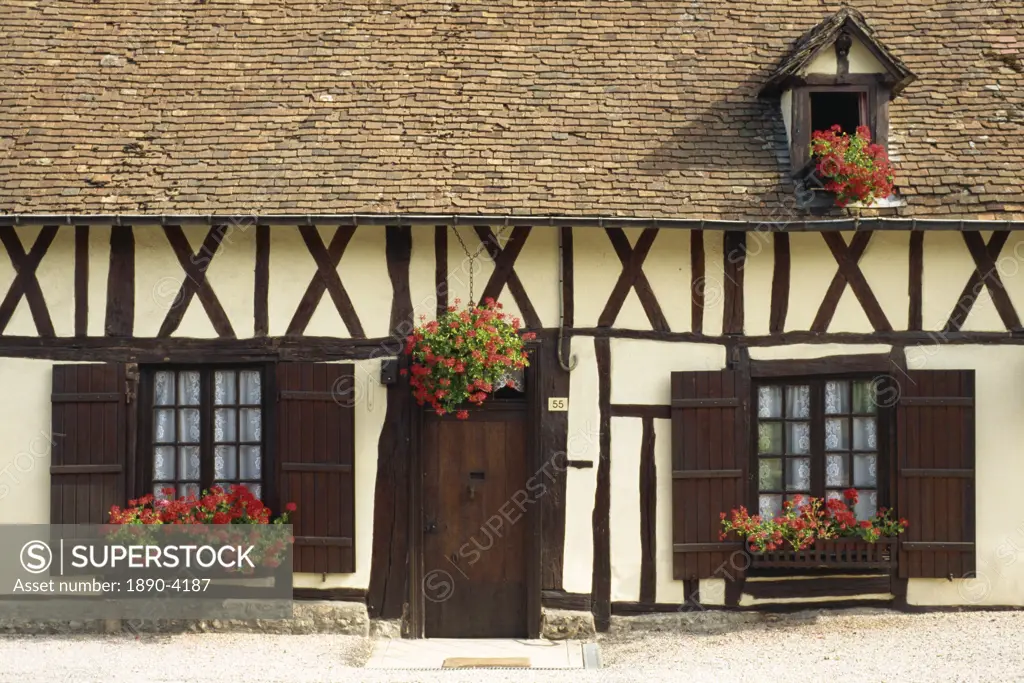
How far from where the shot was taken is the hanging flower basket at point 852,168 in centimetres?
998

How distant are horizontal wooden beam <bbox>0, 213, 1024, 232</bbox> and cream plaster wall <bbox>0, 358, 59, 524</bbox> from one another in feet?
4.09

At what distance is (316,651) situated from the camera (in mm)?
9570

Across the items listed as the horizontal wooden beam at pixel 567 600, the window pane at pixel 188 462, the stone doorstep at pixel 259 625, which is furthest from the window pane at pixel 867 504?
the window pane at pixel 188 462

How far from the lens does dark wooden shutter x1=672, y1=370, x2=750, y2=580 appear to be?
10125 mm

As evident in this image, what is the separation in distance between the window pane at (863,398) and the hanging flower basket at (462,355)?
9.08 feet

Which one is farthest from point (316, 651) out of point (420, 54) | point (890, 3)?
point (890, 3)

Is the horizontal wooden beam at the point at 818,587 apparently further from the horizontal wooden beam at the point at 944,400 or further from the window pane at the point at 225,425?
the window pane at the point at 225,425

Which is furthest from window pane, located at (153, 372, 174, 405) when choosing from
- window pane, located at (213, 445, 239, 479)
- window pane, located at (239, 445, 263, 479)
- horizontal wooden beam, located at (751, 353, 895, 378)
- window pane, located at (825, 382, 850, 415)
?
window pane, located at (825, 382, 850, 415)

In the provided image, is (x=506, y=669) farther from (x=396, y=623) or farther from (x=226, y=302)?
(x=226, y=302)

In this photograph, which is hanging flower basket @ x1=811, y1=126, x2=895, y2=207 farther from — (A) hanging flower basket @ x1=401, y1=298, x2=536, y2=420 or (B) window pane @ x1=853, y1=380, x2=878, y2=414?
(A) hanging flower basket @ x1=401, y1=298, x2=536, y2=420

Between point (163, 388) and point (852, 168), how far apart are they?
19.2ft

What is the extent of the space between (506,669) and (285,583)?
205 cm

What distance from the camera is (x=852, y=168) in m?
9.98

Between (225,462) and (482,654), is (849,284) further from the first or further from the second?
(225,462)
